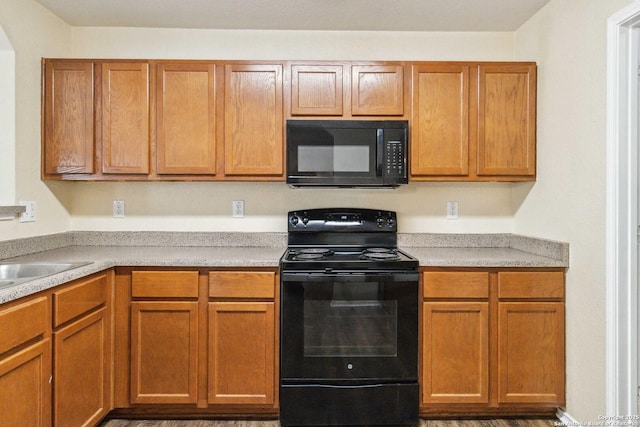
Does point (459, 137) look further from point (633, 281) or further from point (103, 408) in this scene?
point (103, 408)

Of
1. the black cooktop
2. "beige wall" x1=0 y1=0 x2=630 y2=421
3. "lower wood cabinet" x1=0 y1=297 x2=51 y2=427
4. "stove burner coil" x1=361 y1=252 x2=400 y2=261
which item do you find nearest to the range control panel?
the black cooktop

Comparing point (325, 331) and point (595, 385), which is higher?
point (325, 331)

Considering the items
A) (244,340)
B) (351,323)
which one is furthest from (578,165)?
(244,340)

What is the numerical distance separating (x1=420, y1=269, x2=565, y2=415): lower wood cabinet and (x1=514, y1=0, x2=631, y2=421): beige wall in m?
0.12

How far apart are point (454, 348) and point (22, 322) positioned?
209 centimetres

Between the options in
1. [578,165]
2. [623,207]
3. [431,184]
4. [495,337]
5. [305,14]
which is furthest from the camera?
[431,184]

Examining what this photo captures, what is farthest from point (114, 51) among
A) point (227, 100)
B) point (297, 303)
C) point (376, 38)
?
point (297, 303)

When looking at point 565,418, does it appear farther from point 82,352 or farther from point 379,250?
point 82,352

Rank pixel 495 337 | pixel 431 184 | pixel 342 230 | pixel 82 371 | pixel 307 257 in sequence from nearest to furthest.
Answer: pixel 82 371 < pixel 495 337 < pixel 307 257 < pixel 342 230 < pixel 431 184

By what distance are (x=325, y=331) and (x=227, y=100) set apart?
1540 mm

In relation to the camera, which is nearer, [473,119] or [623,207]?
[623,207]

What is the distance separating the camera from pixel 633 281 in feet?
6.32

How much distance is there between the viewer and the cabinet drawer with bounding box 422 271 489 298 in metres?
2.33

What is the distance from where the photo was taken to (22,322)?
1.60 meters
